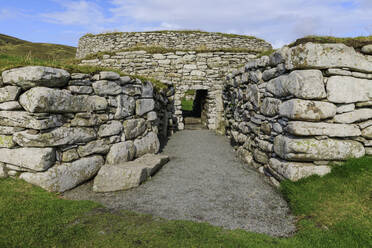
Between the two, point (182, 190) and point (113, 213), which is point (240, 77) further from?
point (113, 213)

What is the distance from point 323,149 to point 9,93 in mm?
6616

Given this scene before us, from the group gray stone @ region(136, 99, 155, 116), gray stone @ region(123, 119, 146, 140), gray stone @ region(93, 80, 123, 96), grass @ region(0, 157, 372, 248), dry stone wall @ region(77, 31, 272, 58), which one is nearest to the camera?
grass @ region(0, 157, 372, 248)

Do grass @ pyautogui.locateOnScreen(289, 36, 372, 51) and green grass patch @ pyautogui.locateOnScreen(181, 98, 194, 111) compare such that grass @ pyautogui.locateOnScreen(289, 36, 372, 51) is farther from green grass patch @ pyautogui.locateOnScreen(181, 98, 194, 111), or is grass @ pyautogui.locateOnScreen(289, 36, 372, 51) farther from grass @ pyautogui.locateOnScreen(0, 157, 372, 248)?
green grass patch @ pyautogui.locateOnScreen(181, 98, 194, 111)

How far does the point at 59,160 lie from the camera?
15.5 ft

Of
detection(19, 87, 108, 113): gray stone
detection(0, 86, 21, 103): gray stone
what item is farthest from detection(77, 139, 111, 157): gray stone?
detection(0, 86, 21, 103): gray stone

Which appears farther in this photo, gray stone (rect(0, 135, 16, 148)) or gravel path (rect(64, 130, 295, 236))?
gray stone (rect(0, 135, 16, 148))

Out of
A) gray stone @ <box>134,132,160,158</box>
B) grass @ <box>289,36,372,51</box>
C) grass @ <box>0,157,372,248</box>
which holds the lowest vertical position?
grass @ <box>0,157,372,248</box>

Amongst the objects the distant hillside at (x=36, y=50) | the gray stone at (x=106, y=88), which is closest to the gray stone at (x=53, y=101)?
the gray stone at (x=106, y=88)

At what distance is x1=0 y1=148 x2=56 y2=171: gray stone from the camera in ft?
14.4

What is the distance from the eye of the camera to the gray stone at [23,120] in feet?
14.5

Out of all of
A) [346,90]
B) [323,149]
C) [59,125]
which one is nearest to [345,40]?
[346,90]

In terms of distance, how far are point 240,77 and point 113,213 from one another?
21.9 feet

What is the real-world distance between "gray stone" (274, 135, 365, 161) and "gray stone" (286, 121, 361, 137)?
0.15m

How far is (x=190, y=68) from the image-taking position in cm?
1362
